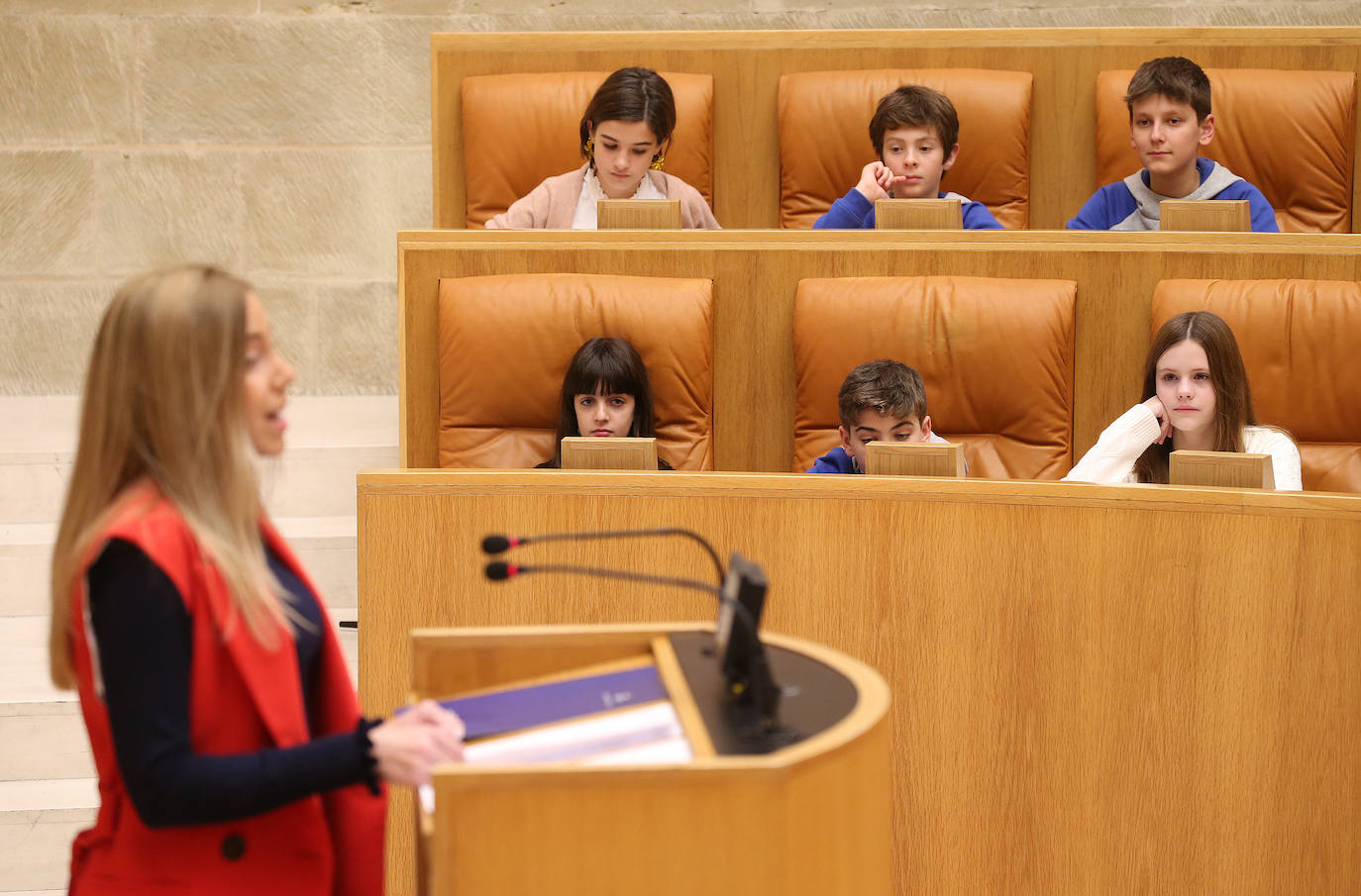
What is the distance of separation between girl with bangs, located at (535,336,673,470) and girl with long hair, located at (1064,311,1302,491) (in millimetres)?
397

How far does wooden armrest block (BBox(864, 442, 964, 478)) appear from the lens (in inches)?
42.4

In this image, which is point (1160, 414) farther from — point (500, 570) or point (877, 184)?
point (500, 570)

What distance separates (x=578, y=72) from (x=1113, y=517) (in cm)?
107

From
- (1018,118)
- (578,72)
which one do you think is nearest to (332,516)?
(578,72)

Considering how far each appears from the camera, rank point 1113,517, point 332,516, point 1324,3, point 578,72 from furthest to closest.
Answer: point 1324,3 < point 578,72 < point 332,516 < point 1113,517

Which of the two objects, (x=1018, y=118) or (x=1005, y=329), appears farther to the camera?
(x=1018, y=118)

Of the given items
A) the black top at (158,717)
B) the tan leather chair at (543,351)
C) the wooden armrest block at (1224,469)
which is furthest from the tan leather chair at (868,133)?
the black top at (158,717)

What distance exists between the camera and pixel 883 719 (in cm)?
64

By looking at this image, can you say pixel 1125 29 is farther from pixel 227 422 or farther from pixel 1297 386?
pixel 227 422

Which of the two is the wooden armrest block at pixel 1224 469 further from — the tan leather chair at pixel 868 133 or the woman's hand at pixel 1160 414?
the tan leather chair at pixel 868 133

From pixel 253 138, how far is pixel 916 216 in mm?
1270

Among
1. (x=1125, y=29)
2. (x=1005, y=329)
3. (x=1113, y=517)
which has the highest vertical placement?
(x=1125, y=29)

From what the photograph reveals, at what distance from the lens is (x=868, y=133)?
179cm

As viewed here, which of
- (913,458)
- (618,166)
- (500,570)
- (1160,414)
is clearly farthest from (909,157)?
(500,570)
